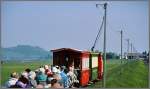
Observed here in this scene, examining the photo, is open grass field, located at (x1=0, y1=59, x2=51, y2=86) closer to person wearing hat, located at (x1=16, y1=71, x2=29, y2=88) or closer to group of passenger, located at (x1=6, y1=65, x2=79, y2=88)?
group of passenger, located at (x1=6, y1=65, x2=79, y2=88)

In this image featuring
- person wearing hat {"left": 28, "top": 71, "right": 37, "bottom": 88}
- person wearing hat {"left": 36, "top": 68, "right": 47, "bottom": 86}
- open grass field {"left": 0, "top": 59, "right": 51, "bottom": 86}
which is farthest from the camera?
open grass field {"left": 0, "top": 59, "right": 51, "bottom": 86}

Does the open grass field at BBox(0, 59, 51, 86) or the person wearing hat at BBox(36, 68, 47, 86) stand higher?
the open grass field at BBox(0, 59, 51, 86)

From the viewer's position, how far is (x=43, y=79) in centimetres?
805

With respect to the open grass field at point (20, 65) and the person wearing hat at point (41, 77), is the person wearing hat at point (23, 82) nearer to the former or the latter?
the person wearing hat at point (41, 77)

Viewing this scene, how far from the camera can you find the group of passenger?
7242mm

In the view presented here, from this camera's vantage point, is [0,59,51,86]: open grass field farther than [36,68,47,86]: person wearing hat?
Yes

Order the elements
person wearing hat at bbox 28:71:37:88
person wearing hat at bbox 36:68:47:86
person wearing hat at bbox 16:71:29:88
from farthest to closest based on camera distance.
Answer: person wearing hat at bbox 36:68:47:86 < person wearing hat at bbox 28:71:37:88 < person wearing hat at bbox 16:71:29:88

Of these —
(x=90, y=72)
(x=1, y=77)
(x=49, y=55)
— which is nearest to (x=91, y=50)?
(x=90, y=72)

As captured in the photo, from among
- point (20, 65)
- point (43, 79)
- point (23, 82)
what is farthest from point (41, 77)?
point (20, 65)

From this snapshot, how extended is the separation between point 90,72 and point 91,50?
0.66 metres

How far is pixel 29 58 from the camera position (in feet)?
35.4

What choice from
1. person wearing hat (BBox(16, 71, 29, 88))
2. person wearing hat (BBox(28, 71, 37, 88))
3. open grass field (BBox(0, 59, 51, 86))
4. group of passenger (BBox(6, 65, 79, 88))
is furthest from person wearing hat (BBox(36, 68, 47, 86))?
open grass field (BBox(0, 59, 51, 86))

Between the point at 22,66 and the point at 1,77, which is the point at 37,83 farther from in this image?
the point at 22,66

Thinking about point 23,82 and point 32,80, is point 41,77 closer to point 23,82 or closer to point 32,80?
point 32,80
